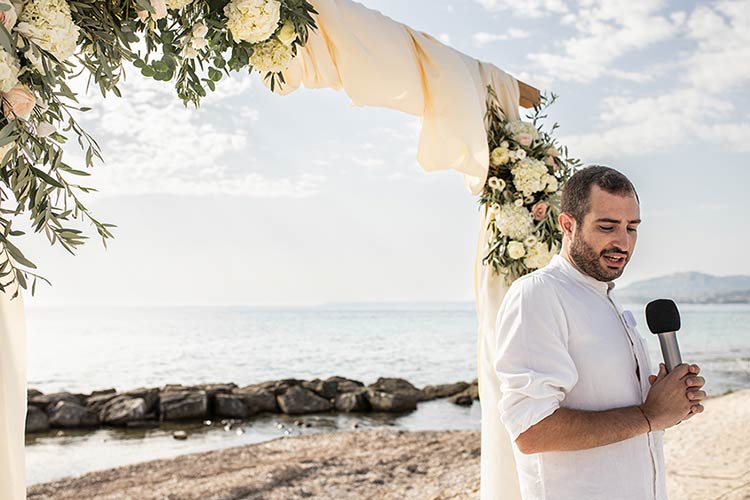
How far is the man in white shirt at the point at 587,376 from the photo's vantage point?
1.85 metres

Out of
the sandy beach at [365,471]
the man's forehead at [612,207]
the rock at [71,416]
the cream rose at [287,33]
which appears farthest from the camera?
the rock at [71,416]

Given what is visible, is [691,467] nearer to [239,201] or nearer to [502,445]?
[502,445]

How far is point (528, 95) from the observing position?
12.5 feet

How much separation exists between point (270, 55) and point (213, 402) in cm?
1033

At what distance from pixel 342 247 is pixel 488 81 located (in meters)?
41.5

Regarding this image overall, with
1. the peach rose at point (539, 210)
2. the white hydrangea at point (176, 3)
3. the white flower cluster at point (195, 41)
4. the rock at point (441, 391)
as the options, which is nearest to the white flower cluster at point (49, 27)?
the white hydrangea at point (176, 3)

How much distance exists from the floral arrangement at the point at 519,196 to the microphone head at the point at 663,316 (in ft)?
4.66

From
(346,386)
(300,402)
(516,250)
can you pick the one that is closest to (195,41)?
(516,250)

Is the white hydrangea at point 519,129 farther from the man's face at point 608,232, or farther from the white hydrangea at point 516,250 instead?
the man's face at point 608,232

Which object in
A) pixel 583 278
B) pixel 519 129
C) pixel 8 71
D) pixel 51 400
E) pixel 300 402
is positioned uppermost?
pixel 519 129

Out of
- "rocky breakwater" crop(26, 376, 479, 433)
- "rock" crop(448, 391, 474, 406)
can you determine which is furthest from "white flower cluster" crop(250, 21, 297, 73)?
"rock" crop(448, 391, 474, 406)

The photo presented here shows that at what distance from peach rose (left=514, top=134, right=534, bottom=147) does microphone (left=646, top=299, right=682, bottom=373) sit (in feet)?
5.58

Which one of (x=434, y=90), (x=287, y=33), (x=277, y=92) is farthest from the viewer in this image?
(x=434, y=90)

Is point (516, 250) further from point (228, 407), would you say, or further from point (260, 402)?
point (260, 402)
